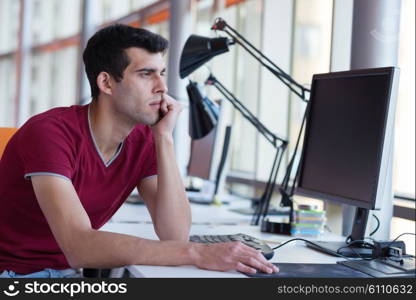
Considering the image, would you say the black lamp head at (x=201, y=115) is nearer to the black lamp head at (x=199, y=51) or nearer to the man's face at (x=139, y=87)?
the black lamp head at (x=199, y=51)

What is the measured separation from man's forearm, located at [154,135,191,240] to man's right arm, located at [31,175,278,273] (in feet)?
1.38

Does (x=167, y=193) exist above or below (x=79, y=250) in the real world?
above

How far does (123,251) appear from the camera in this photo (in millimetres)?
1448

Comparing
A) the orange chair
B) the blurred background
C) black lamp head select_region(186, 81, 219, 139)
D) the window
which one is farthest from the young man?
the window

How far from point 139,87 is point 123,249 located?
0.60 metres

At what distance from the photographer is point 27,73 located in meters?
9.77

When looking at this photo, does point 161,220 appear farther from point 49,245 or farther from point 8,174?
point 8,174

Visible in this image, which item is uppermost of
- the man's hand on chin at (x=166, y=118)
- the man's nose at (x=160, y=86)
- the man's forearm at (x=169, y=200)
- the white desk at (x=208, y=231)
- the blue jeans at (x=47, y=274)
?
the man's nose at (x=160, y=86)

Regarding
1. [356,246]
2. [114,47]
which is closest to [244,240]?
[356,246]

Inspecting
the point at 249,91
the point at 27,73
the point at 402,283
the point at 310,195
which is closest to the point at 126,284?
the point at 402,283

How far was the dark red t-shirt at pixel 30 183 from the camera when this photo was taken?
1.67 metres

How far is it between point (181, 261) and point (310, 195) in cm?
69

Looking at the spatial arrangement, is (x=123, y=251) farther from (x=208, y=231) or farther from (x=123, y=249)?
(x=208, y=231)

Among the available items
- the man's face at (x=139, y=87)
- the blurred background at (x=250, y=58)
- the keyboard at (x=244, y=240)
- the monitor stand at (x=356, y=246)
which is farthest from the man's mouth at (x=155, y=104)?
the blurred background at (x=250, y=58)
